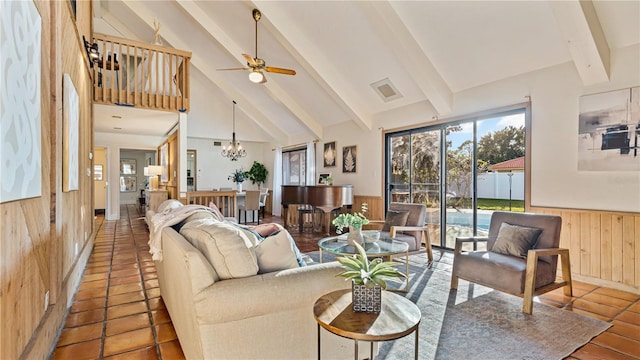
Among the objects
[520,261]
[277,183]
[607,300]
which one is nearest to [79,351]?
[520,261]

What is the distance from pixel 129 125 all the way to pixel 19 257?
6.29 meters

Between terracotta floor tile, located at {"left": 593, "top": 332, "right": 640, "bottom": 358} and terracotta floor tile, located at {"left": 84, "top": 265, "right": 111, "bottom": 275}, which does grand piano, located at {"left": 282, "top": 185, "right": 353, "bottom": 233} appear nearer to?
terracotta floor tile, located at {"left": 84, "top": 265, "right": 111, "bottom": 275}

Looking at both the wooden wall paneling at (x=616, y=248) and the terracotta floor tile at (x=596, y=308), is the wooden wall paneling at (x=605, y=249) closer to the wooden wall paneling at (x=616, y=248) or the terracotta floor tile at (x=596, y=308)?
the wooden wall paneling at (x=616, y=248)

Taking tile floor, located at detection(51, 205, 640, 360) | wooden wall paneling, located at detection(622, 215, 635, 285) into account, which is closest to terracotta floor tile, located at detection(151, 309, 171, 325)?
tile floor, located at detection(51, 205, 640, 360)

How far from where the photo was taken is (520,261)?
9.54 ft

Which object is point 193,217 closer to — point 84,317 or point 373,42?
point 84,317

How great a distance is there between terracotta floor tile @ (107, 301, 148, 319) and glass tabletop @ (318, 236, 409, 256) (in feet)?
5.80

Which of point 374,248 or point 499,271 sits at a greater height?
point 374,248

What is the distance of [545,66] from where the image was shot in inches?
155

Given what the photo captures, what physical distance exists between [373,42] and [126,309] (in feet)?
15.4

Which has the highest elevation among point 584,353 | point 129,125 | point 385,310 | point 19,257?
point 129,125

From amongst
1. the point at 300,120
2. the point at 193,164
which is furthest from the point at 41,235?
the point at 193,164

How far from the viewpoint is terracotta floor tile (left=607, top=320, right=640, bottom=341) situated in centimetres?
238

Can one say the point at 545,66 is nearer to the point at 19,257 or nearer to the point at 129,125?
the point at 19,257
